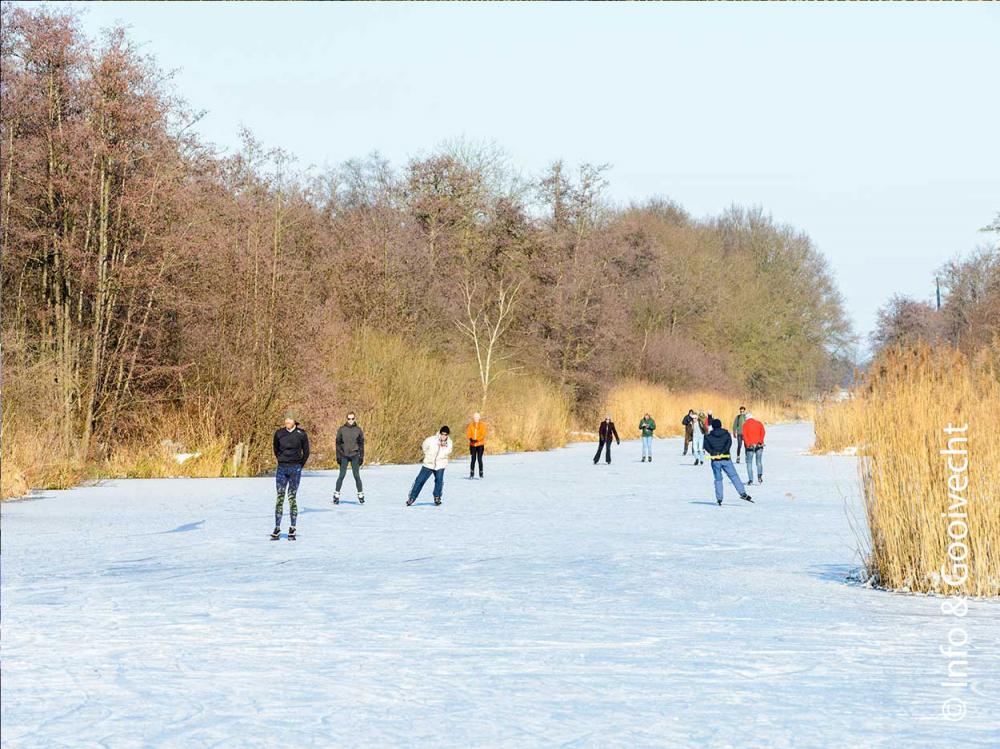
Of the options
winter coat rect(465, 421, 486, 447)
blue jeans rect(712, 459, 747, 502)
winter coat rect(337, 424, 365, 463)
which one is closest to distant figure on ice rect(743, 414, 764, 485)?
blue jeans rect(712, 459, 747, 502)

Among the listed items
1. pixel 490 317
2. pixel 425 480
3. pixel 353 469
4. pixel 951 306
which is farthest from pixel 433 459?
pixel 951 306

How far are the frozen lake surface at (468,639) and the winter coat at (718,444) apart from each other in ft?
9.47

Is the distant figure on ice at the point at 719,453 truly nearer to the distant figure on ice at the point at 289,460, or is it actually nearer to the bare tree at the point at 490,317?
the distant figure on ice at the point at 289,460

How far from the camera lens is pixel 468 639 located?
843 cm

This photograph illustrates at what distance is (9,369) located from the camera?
22688 millimetres

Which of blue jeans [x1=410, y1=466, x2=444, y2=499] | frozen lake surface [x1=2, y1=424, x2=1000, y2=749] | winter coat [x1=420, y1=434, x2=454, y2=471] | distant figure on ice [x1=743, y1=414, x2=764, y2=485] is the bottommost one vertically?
frozen lake surface [x1=2, y1=424, x2=1000, y2=749]

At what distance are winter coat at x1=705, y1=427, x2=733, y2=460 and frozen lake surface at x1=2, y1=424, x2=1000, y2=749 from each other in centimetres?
289

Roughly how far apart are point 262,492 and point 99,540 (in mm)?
7871

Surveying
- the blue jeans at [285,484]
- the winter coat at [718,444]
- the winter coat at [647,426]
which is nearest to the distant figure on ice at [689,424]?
the winter coat at [647,426]

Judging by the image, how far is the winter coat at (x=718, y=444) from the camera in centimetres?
1966

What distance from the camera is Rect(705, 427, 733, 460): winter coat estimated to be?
19.7 meters

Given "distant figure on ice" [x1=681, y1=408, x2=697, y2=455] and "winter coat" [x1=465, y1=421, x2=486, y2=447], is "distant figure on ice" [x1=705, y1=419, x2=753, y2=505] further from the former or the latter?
"distant figure on ice" [x1=681, y1=408, x2=697, y2=455]

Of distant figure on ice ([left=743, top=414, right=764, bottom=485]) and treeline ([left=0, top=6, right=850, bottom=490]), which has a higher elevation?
treeline ([left=0, top=6, right=850, bottom=490])

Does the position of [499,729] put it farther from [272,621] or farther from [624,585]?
[624,585]
